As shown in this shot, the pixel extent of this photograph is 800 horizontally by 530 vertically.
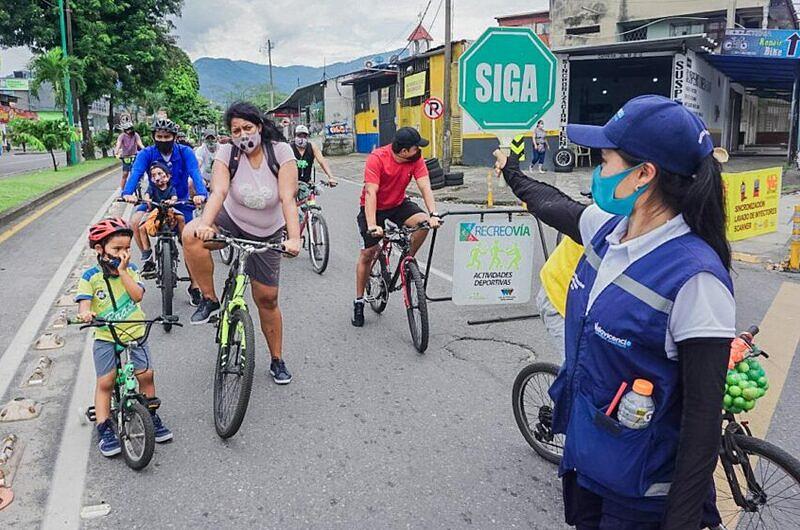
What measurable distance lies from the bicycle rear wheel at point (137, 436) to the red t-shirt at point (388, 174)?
277 centimetres

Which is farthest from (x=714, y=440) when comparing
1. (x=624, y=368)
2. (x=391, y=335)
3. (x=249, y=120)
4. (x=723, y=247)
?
(x=391, y=335)

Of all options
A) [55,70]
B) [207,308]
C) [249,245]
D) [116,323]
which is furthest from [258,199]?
[55,70]

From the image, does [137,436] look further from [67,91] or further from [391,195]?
[67,91]

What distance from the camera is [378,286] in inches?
246

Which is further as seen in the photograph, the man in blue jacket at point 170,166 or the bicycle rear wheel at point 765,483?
the man in blue jacket at point 170,166

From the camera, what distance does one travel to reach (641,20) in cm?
3042

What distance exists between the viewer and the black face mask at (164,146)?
21.2ft

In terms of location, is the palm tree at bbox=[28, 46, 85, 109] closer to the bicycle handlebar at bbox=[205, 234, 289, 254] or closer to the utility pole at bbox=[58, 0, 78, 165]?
the utility pole at bbox=[58, 0, 78, 165]

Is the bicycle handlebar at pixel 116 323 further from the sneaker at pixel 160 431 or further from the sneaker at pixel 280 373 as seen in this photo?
the sneaker at pixel 280 373

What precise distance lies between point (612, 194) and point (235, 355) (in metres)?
2.80

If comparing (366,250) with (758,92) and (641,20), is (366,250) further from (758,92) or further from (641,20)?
(758,92)

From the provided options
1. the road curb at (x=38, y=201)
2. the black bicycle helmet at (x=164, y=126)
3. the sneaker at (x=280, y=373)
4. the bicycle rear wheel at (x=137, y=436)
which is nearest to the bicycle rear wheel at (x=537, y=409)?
the sneaker at (x=280, y=373)

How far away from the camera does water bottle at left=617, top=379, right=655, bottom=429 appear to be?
1691 mm

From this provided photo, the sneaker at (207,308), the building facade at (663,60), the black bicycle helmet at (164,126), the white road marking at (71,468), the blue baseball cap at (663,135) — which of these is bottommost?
the white road marking at (71,468)
